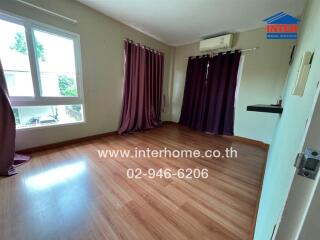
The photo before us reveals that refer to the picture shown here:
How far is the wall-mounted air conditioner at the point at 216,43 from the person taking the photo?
3047 mm

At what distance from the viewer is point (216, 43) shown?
318 cm

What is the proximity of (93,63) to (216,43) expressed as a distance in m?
2.76

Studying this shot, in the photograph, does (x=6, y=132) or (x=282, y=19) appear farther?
(x=282, y=19)

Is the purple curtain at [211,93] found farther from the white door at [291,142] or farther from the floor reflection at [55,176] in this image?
the floor reflection at [55,176]

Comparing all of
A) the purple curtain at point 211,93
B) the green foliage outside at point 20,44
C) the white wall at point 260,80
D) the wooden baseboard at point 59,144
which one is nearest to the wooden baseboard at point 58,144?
the wooden baseboard at point 59,144

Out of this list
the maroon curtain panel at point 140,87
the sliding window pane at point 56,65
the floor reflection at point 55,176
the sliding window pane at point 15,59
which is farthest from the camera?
the maroon curtain panel at point 140,87

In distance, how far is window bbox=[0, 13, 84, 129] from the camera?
6.32ft

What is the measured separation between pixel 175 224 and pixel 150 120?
293cm

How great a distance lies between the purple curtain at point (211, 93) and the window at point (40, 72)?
9.14 feet

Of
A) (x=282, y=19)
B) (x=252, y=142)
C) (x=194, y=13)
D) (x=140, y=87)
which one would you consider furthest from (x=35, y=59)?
(x=252, y=142)

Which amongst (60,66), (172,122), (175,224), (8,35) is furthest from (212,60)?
(8,35)

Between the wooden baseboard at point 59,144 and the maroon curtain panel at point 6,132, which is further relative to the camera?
the wooden baseboard at point 59,144

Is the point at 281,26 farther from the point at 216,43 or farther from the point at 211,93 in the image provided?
the point at 211,93

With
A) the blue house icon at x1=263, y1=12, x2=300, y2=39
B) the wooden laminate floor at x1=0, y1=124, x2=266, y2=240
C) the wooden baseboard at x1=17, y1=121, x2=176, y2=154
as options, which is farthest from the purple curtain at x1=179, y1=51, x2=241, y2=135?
the wooden baseboard at x1=17, y1=121, x2=176, y2=154
